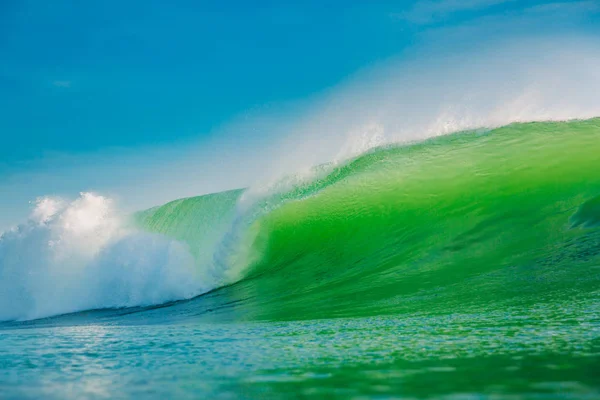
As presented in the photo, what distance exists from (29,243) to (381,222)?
28.5 feet

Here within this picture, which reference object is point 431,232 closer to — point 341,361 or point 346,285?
point 346,285

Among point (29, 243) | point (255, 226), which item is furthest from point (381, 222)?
point (29, 243)

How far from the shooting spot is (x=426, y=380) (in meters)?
2.41

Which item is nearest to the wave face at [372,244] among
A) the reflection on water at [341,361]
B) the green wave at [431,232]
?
the green wave at [431,232]

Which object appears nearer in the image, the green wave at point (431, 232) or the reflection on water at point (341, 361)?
the reflection on water at point (341, 361)

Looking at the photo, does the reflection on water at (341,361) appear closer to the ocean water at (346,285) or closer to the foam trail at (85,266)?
the ocean water at (346,285)

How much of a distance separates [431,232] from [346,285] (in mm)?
1903

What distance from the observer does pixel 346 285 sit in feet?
23.5

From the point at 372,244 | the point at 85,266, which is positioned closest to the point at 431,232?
the point at 372,244

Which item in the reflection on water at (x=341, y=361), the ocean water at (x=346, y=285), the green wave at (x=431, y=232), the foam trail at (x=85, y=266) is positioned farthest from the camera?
the foam trail at (x=85, y=266)

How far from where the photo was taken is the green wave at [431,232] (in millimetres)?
5758

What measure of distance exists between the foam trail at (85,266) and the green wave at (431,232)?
832mm

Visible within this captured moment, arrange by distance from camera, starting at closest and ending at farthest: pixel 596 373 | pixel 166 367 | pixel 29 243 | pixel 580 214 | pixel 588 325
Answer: pixel 596 373
pixel 166 367
pixel 588 325
pixel 580 214
pixel 29 243

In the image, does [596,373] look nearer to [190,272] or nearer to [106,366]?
[106,366]
